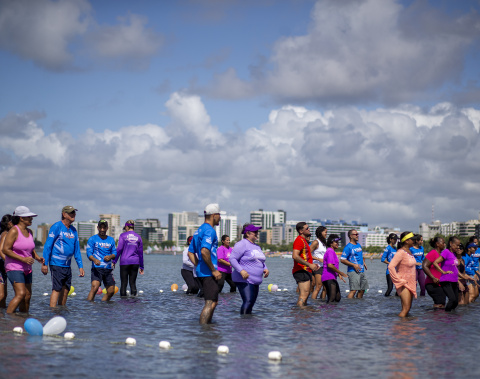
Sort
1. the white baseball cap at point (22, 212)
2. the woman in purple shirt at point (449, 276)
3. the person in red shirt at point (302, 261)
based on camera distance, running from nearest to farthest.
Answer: the white baseball cap at point (22, 212), the person in red shirt at point (302, 261), the woman in purple shirt at point (449, 276)

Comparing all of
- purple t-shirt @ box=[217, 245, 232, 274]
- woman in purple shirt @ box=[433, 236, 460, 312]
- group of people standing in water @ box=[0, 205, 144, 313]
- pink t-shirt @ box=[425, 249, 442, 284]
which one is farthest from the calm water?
purple t-shirt @ box=[217, 245, 232, 274]

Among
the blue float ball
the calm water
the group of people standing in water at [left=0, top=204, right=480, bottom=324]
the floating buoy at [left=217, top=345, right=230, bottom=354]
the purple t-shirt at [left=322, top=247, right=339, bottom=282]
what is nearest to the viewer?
the calm water

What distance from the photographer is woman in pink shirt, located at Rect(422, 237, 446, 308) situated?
15664 millimetres

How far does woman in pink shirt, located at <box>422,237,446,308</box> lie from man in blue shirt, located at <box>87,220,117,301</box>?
25.4 feet

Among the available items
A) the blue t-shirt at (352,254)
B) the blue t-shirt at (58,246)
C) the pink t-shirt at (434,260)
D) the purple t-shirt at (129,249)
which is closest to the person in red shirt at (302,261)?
the pink t-shirt at (434,260)

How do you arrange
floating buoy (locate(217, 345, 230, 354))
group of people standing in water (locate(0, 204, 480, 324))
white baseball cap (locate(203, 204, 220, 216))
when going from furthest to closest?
group of people standing in water (locate(0, 204, 480, 324)) < white baseball cap (locate(203, 204, 220, 216)) < floating buoy (locate(217, 345, 230, 354))

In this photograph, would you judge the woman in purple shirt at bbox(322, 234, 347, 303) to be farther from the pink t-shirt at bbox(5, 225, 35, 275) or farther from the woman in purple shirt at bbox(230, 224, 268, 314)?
the pink t-shirt at bbox(5, 225, 35, 275)

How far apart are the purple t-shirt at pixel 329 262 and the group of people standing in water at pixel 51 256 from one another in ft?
18.1

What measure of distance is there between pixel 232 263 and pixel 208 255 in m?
1.69

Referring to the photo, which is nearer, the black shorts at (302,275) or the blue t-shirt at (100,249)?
the black shorts at (302,275)

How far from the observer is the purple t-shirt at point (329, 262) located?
17.6m

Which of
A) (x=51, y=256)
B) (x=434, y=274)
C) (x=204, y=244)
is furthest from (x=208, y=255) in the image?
(x=434, y=274)

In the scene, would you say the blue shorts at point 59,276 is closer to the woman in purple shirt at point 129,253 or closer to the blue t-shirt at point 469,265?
the woman in purple shirt at point 129,253

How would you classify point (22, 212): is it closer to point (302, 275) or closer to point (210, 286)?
point (210, 286)
